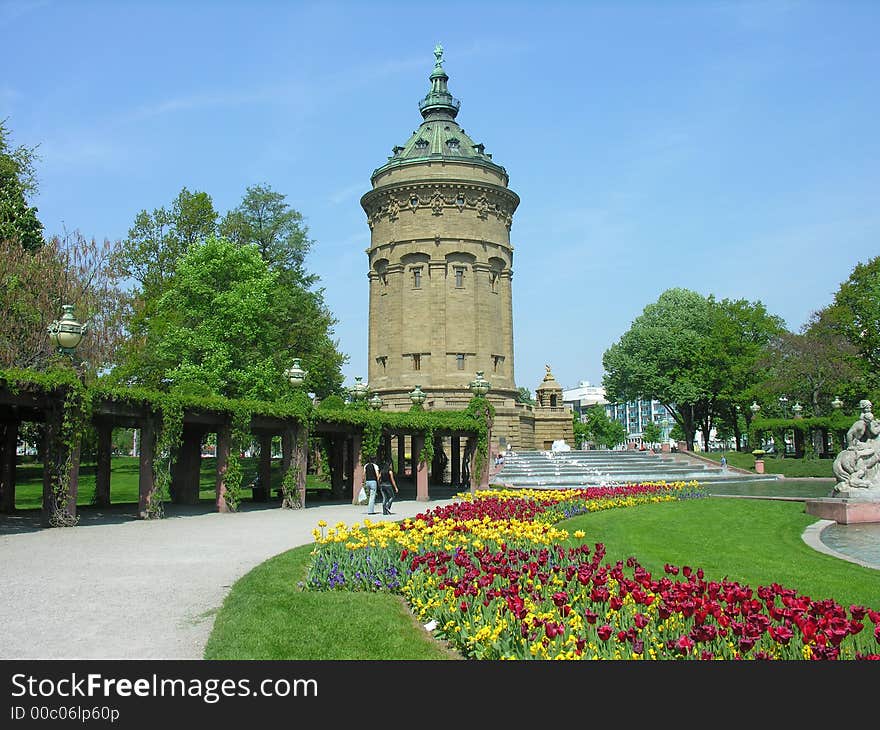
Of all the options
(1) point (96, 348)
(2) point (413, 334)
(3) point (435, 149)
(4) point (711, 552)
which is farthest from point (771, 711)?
(3) point (435, 149)

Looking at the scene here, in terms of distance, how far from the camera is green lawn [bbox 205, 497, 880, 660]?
723cm

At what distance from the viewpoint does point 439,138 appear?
59.6 metres

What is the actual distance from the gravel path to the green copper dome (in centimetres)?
4301

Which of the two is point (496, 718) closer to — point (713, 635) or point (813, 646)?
point (713, 635)

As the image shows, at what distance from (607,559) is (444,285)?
4513cm

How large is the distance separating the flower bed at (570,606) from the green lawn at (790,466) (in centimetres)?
3643

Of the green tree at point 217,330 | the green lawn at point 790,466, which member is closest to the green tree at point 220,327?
the green tree at point 217,330

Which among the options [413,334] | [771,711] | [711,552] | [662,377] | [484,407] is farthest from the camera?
[662,377]

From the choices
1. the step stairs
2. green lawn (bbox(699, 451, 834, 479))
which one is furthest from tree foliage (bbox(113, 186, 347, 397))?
green lawn (bbox(699, 451, 834, 479))

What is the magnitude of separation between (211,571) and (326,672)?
7.21 metres

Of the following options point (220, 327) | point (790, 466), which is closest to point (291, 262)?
point (220, 327)

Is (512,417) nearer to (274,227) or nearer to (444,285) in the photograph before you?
(444,285)

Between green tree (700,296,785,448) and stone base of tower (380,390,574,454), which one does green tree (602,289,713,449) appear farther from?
stone base of tower (380,390,574,454)

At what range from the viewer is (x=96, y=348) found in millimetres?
36188
